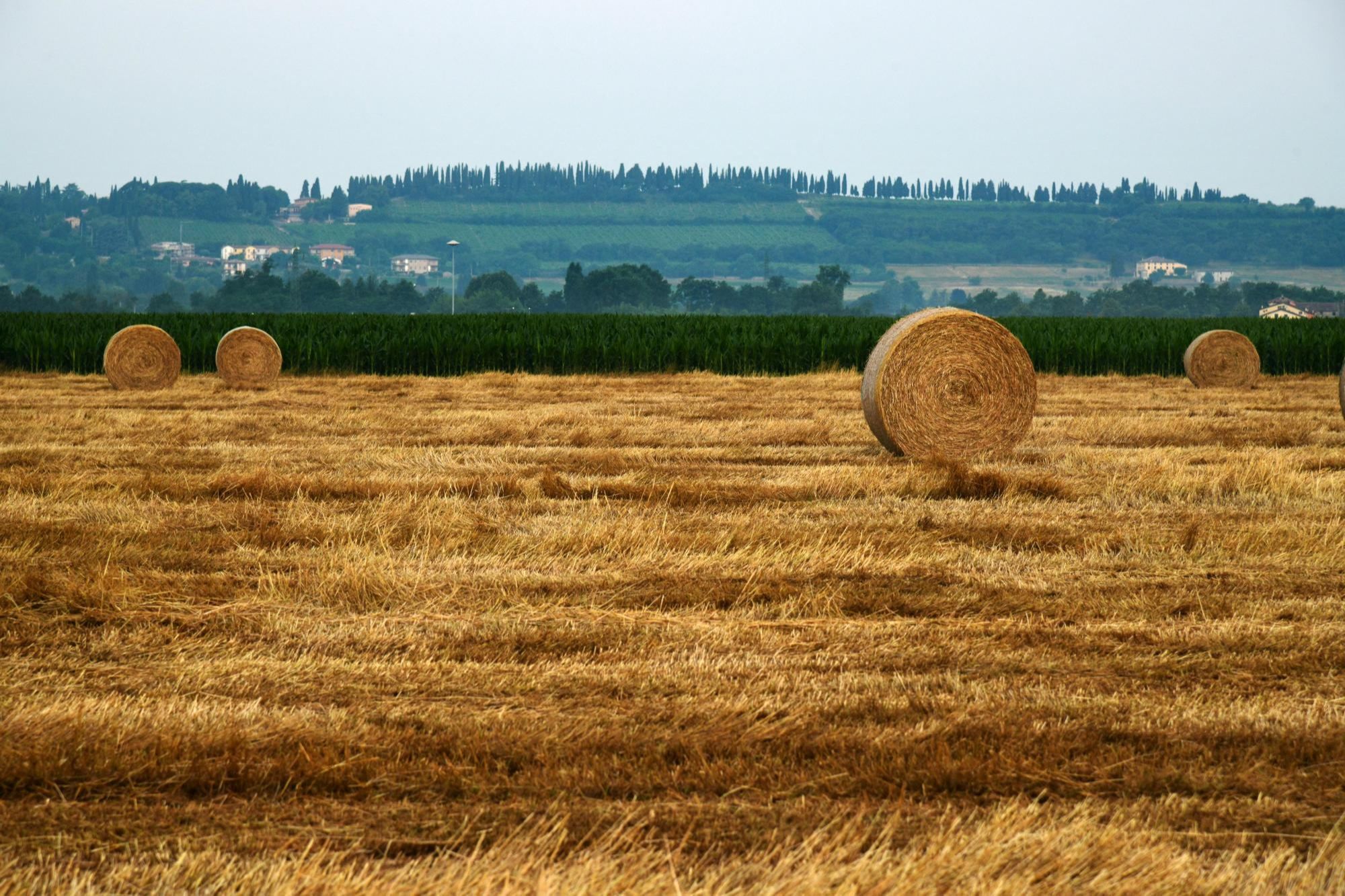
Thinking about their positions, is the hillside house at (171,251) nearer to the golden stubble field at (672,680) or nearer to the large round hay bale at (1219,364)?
the large round hay bale at (1219,364)

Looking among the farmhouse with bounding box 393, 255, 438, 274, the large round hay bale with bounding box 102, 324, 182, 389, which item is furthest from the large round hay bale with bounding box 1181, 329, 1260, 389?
the farmhouse with bounding box 393, 255, 438, 274

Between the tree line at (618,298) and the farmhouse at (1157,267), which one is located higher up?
Result: the farmhouse at (1157,267)

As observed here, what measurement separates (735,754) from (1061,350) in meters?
25.9

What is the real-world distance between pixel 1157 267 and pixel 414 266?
98719 millimetres

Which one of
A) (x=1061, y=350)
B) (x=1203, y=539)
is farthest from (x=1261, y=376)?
(x=1203, y=539)

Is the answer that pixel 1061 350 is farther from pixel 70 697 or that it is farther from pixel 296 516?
pixel 70 697

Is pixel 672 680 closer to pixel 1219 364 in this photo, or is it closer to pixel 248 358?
pixel 248 358

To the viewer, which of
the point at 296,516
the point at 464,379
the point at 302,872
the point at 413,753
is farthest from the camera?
the point at 464,379

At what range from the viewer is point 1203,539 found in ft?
27.4

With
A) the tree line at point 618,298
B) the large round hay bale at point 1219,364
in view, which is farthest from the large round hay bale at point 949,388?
the tree line at point 618,298

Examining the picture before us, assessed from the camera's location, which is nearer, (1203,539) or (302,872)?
(302,872)

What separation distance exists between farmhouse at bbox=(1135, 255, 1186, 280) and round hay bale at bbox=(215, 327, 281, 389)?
16459 cm

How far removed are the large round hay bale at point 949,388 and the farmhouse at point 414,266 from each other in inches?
7211

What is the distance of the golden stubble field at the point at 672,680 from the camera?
384cm
